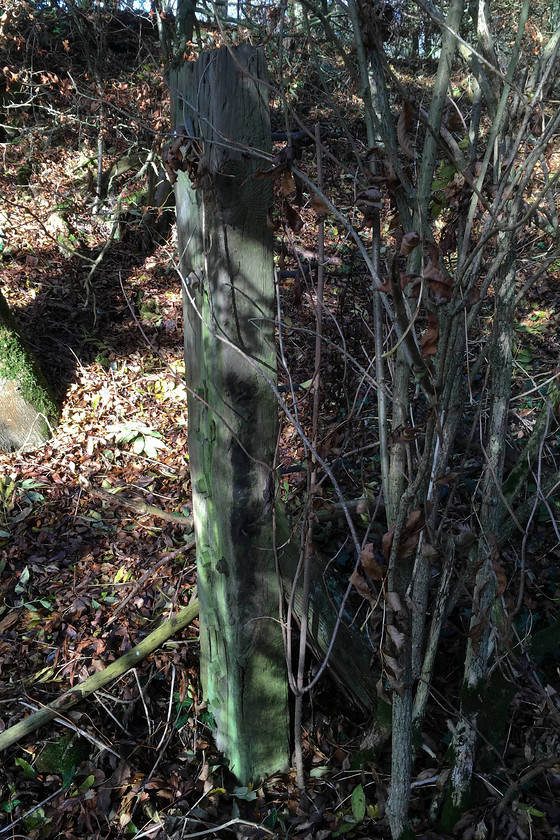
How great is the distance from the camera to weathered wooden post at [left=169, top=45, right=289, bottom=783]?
1936 millimetres

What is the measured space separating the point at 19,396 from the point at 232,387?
294 centimetres

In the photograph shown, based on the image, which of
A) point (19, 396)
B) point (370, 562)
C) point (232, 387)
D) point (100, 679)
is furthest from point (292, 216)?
point (19, 396)

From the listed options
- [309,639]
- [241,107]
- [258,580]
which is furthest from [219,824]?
[241,107]

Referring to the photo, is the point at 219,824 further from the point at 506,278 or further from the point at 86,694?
the point at 506,278

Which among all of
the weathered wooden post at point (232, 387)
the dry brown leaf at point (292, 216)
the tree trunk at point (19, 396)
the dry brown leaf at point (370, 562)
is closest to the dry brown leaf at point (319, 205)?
the dry brown leaf at point (292, 216)

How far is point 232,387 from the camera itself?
7.16 ft

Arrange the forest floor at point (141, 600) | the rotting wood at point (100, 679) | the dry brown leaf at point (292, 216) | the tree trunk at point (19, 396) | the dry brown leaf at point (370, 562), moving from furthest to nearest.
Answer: the tree trunk at point (19, 396), the rotting wood at point (100, 679), the forest floor at point (141, 600), the dry brown leaf at point (292, 216), the dry brown leaf at point (370, 562)

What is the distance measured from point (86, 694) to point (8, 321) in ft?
9.51

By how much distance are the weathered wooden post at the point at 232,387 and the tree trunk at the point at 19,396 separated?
2503 mm

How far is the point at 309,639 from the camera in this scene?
2.67 m

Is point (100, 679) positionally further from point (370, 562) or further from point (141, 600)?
point (370, 562)

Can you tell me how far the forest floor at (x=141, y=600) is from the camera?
2488 millimetres

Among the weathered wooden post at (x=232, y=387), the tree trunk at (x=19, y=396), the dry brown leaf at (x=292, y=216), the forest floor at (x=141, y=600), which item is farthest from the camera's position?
the tree trunk at (x=19, y=396)

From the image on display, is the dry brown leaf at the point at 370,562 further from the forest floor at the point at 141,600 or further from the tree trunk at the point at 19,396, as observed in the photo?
the tree trunk at the point at 19,396
